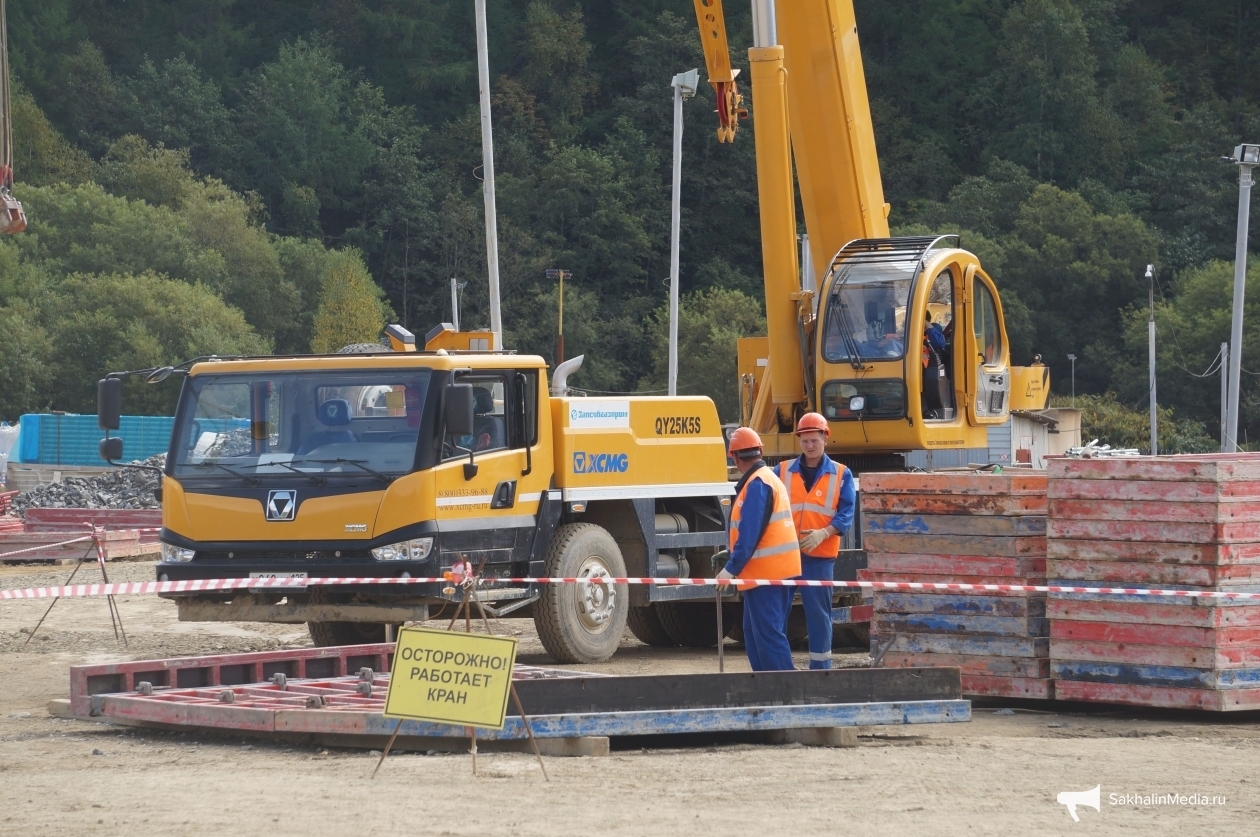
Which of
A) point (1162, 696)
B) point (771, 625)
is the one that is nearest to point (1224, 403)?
point (1162, 696)

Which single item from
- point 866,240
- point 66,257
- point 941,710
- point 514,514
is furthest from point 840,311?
point 66,257

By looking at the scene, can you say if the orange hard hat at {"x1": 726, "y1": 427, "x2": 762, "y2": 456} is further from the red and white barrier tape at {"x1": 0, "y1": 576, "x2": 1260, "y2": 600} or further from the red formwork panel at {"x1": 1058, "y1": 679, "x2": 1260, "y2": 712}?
the red formwork panel at {"x1": 1058, "y1": 679, "x2": 1260, "y2": 712}

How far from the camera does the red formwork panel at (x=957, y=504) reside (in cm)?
1234

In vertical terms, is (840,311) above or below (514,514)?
above

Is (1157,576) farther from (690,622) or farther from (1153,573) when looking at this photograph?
(690,622)

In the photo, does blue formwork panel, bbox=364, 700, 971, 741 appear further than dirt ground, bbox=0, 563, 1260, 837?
Yes

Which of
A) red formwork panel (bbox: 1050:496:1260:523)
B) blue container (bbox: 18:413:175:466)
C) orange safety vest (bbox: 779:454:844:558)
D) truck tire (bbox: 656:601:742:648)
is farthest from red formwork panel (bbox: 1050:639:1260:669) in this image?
blue container (bbox: 18:413:175:466)

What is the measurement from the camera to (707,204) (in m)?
88.6

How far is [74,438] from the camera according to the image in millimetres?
50094

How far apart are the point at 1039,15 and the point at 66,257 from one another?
51113 mm

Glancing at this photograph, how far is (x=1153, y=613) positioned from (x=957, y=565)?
4.80 ft

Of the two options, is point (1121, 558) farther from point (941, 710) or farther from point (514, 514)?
point (514, 514)

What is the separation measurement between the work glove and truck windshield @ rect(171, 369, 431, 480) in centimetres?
310

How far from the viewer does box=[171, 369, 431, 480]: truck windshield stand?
13.2 meters
